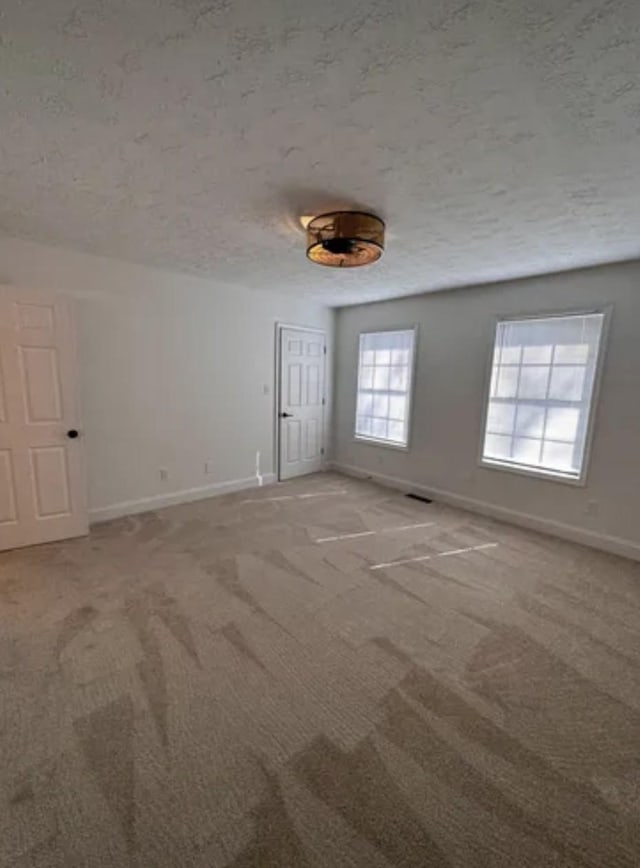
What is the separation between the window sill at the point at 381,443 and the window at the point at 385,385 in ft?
0.05

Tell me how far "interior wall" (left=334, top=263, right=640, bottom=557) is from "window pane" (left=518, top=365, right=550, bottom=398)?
0.37m

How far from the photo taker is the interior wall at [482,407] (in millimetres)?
3223

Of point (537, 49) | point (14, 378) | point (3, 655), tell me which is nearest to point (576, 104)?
point (537, 49)

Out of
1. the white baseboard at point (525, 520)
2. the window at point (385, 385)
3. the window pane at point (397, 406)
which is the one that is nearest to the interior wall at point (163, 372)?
the window at point (385, 385)

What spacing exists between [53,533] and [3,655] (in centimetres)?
147

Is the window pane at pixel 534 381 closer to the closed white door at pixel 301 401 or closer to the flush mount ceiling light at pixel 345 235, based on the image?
the flush mount ceiling light at pixel 345 235

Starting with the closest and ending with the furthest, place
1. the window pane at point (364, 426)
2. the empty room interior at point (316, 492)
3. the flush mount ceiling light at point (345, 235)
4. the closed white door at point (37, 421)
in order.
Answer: the empty room interior at point (316, 492)
the flush mount ceiling light at point (345, 235)
the closed white door at point (37, 421)
the window pane at point (364, 426)

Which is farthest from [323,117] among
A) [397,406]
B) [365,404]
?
[365,404]

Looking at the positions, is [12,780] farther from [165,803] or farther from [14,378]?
[14,378]

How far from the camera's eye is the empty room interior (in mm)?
1237

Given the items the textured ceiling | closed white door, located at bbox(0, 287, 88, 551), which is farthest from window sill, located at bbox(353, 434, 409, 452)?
closed white door, located at bbox(0, 287, 88, 551)

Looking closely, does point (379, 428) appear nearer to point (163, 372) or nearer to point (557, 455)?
point (557, 455)

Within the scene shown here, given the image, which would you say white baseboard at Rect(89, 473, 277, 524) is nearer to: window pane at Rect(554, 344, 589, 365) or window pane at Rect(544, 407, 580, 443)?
window pane at Rect(544, 407, 580, 443)

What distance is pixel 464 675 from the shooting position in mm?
1946
